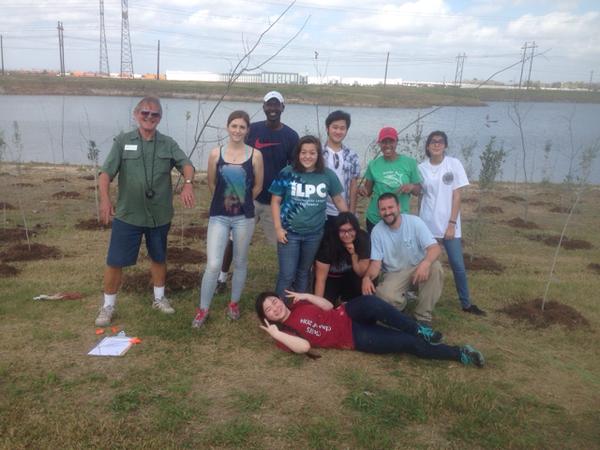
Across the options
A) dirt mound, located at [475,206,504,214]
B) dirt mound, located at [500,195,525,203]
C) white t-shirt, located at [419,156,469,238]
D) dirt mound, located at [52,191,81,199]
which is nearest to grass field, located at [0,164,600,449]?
white t-shirt, located at [419,156,469,238]

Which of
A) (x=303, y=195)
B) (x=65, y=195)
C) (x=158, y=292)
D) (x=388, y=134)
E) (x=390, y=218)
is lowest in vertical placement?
(x=65, y=195)

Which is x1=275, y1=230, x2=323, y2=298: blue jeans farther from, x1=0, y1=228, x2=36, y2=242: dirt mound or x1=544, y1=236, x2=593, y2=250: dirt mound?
x1=544, y1=236, x2=593, y2=250: dirt mound

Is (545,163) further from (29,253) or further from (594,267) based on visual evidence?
(29,253)

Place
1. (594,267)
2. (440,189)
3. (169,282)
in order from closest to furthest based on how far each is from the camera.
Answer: (440,189) → (169,282) → (594,267)

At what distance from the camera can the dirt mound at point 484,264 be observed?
22.4ft

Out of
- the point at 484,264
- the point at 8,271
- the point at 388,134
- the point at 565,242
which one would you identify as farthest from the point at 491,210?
the point at 8,271

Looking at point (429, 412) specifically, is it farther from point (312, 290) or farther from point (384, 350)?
point (312, 290)

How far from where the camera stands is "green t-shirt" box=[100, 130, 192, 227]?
4254mm

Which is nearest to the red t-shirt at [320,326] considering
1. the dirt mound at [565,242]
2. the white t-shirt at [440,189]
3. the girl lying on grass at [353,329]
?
the girl lying on grass at [353,329]

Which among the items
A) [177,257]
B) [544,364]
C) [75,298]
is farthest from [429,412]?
[177,257]

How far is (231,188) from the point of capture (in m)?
4.24

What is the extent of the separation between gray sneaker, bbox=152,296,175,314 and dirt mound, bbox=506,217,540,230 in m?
7.08

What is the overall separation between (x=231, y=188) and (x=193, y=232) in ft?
12.5

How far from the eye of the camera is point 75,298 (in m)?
5.04
